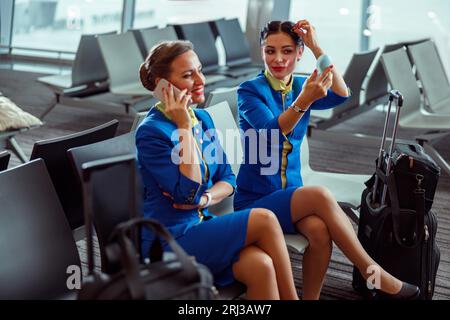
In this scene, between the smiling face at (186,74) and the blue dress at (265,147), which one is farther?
the blue dress at (265,147)

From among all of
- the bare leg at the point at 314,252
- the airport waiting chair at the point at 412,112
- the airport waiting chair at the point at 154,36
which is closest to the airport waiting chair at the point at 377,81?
A: the airport waiting chair at the point at 412,112

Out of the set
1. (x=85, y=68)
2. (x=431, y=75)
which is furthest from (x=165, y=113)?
(x=85, y=68)

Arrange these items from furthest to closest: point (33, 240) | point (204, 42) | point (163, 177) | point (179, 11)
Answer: point (179, 11), point (204, 42), point (163, 177), point (33, 240)

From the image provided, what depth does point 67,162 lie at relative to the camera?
2814mm

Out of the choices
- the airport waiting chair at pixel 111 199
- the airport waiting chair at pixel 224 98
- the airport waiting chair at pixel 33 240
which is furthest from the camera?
the airport waiting chair at pixel 224 98

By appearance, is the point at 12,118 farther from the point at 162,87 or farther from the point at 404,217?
the point at 404,217

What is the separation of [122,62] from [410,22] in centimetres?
355

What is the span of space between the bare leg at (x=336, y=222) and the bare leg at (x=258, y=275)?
44cm

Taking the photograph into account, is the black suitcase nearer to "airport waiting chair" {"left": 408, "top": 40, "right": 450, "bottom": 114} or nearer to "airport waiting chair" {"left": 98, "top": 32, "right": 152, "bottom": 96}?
"airport waiting chair" {"left": 408, "top": 40, "right": 450, "bottom": 114}

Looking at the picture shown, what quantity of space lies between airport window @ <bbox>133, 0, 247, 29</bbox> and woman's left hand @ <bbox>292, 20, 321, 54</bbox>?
654 cm

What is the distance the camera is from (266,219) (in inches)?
95.7

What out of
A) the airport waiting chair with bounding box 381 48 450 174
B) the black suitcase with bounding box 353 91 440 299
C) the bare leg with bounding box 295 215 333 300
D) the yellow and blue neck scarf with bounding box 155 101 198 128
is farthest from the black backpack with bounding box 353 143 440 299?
the airport waiting chair with bounding box 381 48 450 174

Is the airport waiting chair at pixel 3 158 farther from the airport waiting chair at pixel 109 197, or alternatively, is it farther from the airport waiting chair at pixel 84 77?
the airport waiting chair at pixel 84 77

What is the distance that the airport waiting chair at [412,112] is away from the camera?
16.6ft
